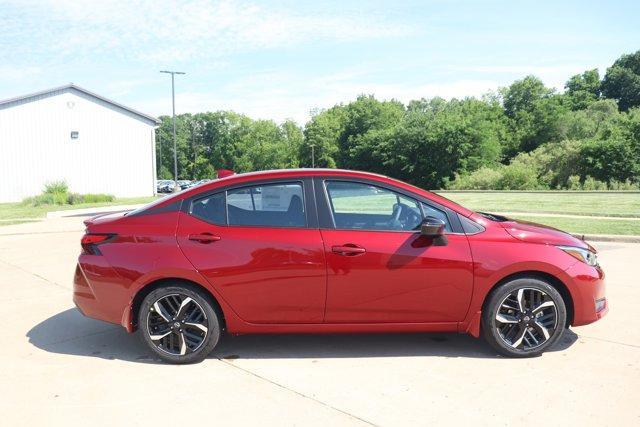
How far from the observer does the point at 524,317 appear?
14.2 ft

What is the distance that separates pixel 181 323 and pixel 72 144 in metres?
36.1

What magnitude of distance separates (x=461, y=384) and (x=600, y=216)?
14.0m

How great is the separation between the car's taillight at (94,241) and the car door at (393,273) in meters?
1.83

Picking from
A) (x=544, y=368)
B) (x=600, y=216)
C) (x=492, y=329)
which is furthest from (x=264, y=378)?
(x=600, y=216)

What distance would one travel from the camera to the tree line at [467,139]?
128 ft

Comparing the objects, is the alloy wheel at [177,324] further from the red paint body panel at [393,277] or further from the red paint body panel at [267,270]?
the red paint body panel at [393,277]

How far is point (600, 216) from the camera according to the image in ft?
51.6

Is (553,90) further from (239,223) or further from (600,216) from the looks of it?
(239,223)

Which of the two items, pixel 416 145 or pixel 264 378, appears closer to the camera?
pixel 264 378

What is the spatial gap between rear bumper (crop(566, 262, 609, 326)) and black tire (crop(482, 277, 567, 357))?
134 mm

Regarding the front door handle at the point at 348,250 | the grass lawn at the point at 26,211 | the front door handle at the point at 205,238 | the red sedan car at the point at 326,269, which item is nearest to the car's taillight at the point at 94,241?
the red sedan car at the point at 326,269

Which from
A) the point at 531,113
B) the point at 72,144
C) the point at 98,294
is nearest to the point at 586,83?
the point at 531,113

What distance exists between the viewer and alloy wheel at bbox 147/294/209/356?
4.33 meters

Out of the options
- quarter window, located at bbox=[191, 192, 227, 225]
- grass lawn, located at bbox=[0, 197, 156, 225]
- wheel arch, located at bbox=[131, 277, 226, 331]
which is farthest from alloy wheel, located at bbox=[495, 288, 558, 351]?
grass lawn, located at bbox=[0, 197, 156, 225]
